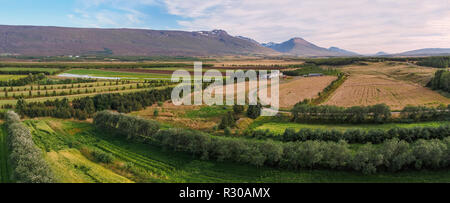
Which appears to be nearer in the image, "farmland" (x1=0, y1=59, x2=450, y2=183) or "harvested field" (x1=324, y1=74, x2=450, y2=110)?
"farmland" (x1=0, y1=59, x2=450, y2=183)

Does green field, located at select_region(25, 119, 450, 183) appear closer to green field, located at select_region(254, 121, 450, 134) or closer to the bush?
the bush

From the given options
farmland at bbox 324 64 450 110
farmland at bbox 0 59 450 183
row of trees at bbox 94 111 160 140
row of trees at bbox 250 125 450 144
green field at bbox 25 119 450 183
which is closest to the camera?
green field at bbox 25 119 450 183

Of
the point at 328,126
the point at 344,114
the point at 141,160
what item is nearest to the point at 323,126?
the point at 328,126

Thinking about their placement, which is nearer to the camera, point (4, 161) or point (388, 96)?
point (4, 161)

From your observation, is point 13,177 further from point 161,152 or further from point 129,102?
point 129,102

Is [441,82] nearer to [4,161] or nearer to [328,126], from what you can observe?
[328,126]

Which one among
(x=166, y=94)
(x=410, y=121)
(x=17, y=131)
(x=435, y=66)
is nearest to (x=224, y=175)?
(x=17, y=131)

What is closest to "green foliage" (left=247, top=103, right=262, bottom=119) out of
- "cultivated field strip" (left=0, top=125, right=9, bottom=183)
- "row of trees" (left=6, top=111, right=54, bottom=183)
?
"row of trees" (left=6, top=111, right=54, bottom=183)
